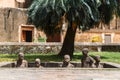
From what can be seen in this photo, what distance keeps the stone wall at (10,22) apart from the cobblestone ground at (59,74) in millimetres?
25940

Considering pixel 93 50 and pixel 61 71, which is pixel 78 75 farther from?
pixel 93 50

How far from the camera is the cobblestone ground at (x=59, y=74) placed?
8172 millimetres

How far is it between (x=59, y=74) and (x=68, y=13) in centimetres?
871

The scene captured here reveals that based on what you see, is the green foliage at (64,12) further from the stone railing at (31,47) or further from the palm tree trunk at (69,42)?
the stone railing at (31,47)

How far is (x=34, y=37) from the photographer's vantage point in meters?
37.4

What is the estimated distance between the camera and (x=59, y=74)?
28.2ft

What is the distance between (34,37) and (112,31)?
7.83 metres

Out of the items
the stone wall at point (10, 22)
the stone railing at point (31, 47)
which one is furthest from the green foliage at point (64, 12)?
the stone wall at point (10, 22)

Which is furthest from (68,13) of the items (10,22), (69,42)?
(10,22)

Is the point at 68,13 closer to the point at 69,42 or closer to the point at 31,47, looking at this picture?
the point at 69,42

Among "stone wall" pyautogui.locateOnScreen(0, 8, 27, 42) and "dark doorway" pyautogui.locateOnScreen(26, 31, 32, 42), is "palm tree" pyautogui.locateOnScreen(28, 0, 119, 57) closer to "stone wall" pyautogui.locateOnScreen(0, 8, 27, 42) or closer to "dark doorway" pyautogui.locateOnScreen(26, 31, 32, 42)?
"stone wall" pyautogui.locateOnScreen(0, 8, 27, 42)

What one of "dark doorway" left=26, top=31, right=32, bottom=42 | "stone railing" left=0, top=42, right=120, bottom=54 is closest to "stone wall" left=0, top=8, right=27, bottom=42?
"dark doorway" left=26, top=31, right=32, bottom=42

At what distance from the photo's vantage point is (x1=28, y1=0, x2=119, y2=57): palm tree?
667 inches

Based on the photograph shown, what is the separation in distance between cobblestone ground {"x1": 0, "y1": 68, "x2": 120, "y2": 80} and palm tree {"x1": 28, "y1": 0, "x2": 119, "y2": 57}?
7.74 m
